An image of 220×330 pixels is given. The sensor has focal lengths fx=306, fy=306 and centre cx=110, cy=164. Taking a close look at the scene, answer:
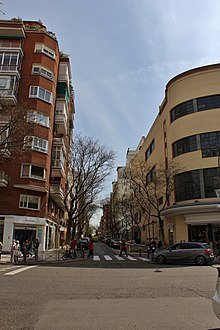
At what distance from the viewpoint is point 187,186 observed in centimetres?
3145

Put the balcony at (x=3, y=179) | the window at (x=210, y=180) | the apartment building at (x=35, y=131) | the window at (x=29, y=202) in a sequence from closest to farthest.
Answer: the balcony at (x=3, y=179)
the apartment building at (x=35, y=131)
the window at (x=29, y=202)
the window at (x=210, y=180)

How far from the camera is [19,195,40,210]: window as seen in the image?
2936 centimetres

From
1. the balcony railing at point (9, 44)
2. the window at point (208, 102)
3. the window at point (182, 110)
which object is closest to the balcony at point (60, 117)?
the balcony railing at point (9, 44)

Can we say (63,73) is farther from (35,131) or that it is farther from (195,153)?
(195,153)

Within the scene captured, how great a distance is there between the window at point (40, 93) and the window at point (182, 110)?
13.9 metres

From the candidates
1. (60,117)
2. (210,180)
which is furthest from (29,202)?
(210,180)

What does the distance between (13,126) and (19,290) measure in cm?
1121

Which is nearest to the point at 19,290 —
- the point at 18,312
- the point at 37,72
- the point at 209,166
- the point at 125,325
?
the point at 18,312

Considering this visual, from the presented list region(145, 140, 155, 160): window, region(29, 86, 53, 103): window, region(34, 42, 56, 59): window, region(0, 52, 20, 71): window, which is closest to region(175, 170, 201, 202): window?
region(145, 140, 155, 160): window

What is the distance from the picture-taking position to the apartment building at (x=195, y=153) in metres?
29.9

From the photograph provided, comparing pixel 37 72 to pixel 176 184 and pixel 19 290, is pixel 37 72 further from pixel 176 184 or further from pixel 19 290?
pixel 19 290

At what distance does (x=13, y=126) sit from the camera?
1847cm

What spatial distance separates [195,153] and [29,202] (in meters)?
17.4

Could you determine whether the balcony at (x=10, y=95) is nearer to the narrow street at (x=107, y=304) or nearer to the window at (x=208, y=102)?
the window at (x=208, y=102)
